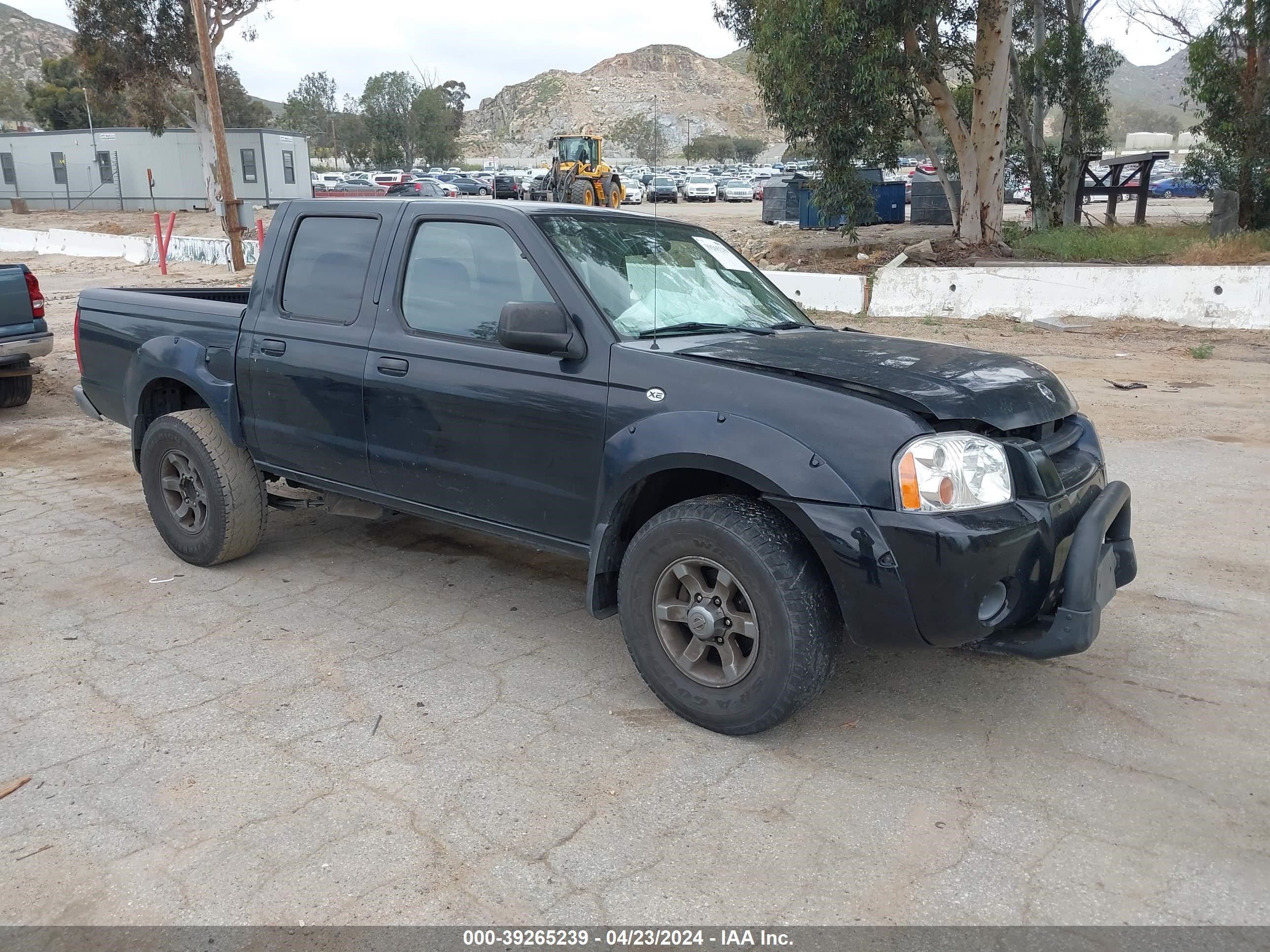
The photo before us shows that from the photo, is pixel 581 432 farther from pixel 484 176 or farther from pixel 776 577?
pixel 484 176

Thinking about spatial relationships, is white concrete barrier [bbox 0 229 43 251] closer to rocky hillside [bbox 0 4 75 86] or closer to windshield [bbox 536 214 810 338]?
windshield [bbox 536 214 810 338]

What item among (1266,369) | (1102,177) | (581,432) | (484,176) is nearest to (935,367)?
(581,432)

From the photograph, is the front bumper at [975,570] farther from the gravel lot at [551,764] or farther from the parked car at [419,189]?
the parked car at [419,189]

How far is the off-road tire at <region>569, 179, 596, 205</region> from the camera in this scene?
29922 mm

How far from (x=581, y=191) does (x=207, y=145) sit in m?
18.5

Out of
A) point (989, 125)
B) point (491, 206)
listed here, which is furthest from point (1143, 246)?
point (491, 206)

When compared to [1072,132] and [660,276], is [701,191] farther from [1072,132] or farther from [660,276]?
[660,276]

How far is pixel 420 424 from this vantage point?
14.5 ft

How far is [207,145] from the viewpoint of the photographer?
4012 cm

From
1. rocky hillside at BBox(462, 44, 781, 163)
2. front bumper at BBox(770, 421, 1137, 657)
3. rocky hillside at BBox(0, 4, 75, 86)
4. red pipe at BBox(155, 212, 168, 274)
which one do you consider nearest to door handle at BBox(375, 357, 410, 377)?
front bumper at BBox(770, 421, 1137, 657)

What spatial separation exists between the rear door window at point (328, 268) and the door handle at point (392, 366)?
1.03 feet

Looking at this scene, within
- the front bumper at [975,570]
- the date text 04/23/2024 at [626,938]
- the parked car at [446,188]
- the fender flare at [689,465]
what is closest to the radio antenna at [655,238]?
the fender flare at [689,465]

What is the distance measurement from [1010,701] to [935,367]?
1.30 meters

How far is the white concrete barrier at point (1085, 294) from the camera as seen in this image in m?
12.8
